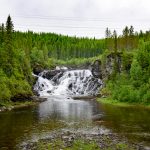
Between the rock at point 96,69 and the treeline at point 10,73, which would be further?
the rock at point 96,69

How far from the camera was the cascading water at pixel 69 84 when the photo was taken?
387 feet

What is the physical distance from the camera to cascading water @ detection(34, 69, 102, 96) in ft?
387

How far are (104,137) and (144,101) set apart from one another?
1615 inches

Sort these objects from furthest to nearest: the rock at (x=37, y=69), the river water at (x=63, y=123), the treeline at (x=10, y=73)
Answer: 1. the rock at (x=37, y=69)
2. the treeline at (x=10, y=73)
3. the river water at (x=63, y=123)

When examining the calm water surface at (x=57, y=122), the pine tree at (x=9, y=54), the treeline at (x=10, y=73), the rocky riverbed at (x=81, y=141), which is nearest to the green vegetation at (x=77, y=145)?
the rocky riverbed at (x=81, y=141)

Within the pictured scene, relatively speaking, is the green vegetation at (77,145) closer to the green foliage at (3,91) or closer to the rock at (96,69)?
the green foliage at (3,91)

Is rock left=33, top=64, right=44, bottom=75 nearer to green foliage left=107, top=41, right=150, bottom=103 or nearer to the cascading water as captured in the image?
the cascading water

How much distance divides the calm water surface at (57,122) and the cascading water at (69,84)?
1780 inches

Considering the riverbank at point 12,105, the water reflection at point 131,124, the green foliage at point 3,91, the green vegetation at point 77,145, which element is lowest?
the green vegetation at point 77,145

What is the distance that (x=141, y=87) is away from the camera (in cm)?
8712

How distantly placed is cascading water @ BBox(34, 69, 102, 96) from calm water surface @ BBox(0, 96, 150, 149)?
45.2 m

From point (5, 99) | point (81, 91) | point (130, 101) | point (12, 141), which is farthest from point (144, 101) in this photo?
point (12, 141)

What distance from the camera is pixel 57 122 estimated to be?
54812 millimetres

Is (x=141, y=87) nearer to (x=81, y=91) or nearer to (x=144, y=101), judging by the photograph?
(x=144, y=101)
